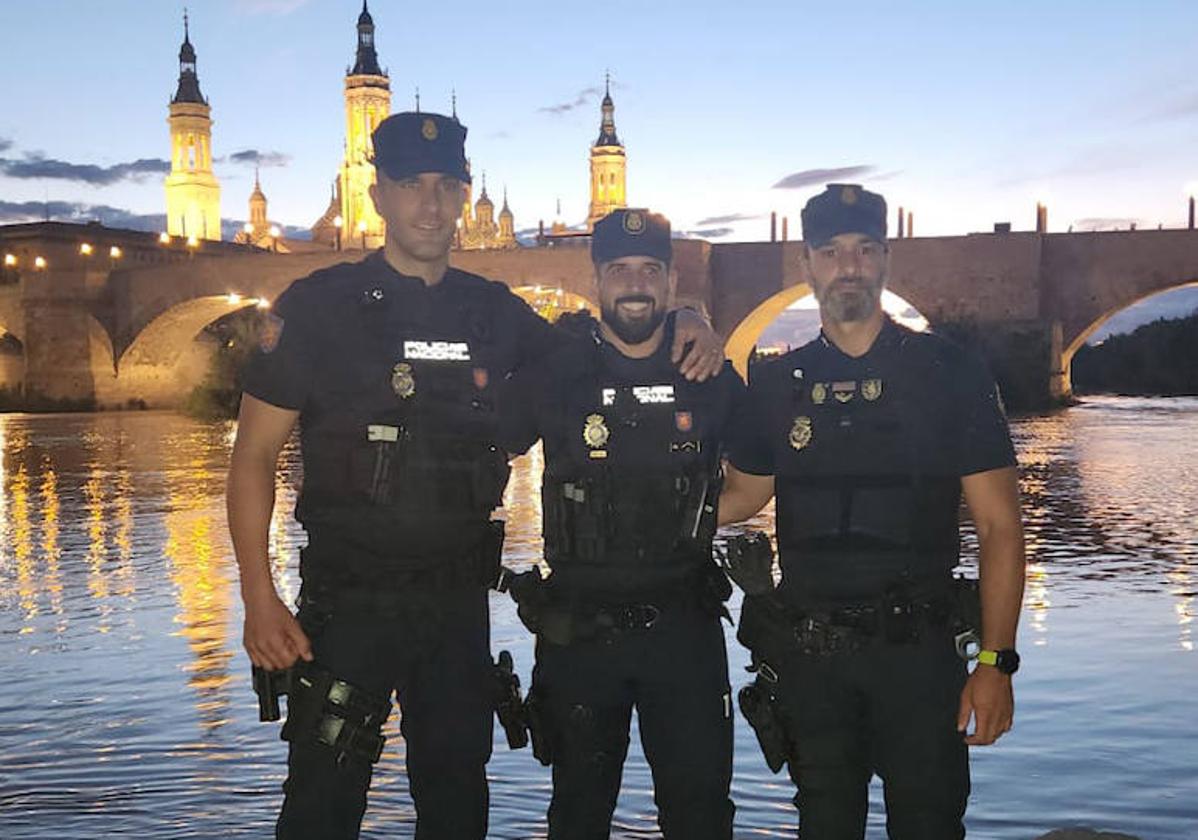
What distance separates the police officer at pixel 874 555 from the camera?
10.7ft

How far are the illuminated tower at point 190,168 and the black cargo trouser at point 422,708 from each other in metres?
101

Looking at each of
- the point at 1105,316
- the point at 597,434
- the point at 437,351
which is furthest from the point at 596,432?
the point at 1105,316

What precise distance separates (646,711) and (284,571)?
704cm

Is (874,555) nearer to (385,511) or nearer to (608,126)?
(385,511)

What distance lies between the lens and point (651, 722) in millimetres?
3639

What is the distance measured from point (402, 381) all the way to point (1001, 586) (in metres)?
1.73

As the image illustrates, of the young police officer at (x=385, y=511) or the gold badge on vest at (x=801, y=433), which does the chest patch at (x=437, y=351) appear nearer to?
the young police officer at (x=385, y=511)

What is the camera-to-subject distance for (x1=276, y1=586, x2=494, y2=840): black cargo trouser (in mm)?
3443

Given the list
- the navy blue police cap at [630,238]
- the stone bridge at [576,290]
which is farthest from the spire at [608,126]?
the navy blue police cap at [630,238]

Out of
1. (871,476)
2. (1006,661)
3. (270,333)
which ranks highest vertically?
(270,333)

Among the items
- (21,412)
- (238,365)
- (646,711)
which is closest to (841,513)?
(646,711)

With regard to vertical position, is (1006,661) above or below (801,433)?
below

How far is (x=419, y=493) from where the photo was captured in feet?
11.8

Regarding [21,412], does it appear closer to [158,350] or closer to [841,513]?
[158,350]
